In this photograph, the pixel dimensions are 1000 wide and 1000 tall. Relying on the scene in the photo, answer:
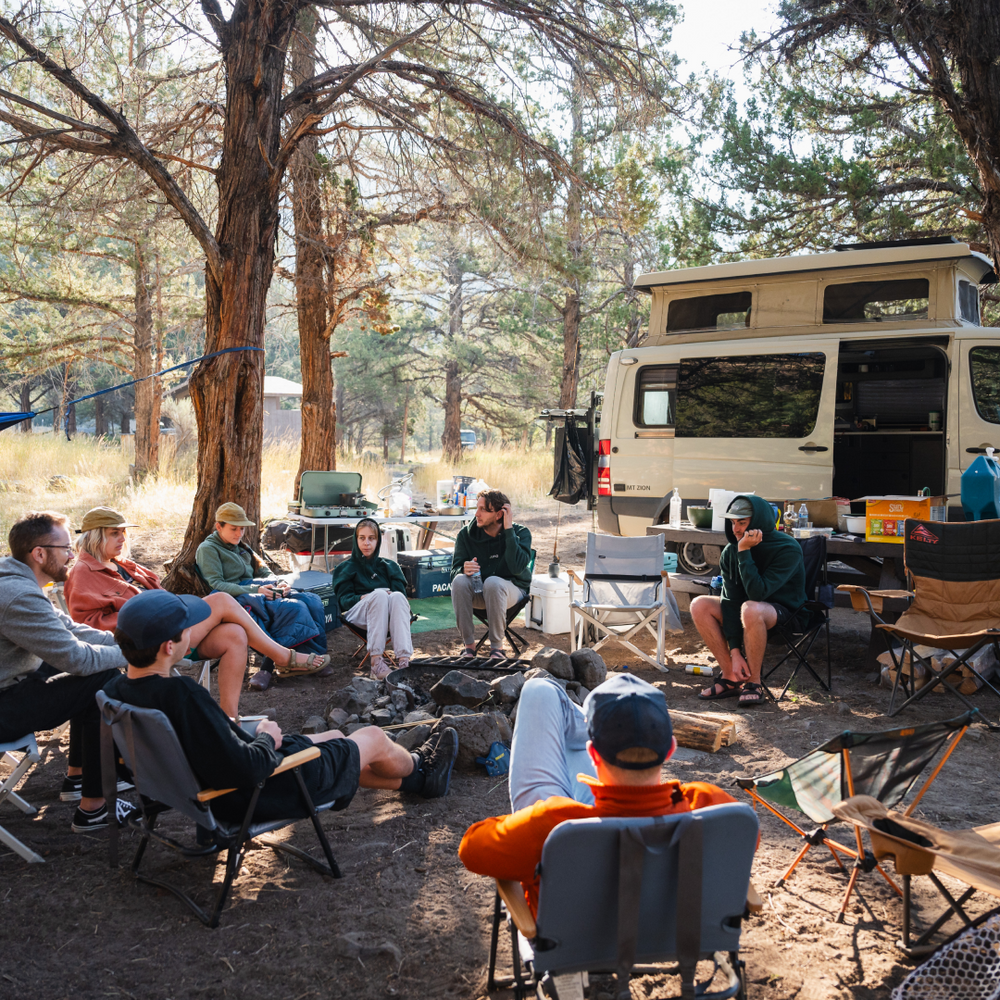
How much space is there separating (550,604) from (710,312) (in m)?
2.90

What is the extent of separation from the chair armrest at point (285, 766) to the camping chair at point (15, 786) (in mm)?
787

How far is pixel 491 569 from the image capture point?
17.0 feet

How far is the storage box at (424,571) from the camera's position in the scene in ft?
23.1

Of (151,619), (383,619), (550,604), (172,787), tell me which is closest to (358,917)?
(172,787)

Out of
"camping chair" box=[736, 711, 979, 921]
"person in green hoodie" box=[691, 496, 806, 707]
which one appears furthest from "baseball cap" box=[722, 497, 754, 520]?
"camping chair" box=[736, 711, 979, 921]

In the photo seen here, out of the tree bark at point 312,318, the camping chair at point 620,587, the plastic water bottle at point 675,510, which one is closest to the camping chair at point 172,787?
the camping chair at point 620,587

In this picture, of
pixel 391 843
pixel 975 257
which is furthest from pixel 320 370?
pixel 391 843

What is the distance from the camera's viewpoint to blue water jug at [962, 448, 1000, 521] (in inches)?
187

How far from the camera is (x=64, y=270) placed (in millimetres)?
11430

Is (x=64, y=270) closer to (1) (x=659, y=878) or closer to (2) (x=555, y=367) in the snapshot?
(2) (x=555, y=367)

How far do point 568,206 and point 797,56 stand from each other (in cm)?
241

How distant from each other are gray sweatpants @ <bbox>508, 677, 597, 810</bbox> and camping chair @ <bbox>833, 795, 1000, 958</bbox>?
656 mm

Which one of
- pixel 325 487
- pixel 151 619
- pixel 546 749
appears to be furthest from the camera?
pixel 325 487

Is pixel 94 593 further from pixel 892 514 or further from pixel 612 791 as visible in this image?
pixel 892 514
